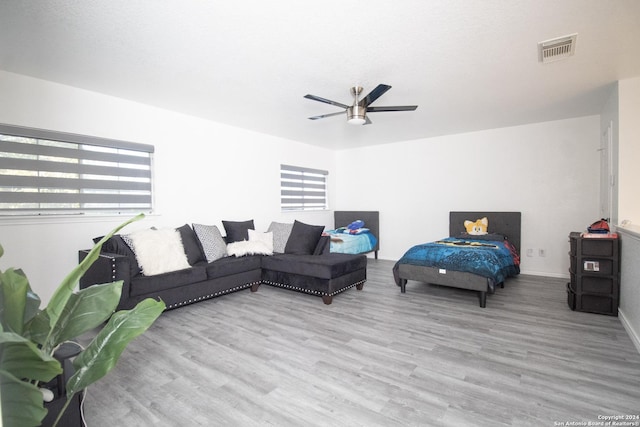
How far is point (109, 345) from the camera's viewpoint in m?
0.90

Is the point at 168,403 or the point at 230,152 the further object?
the point at 230,152

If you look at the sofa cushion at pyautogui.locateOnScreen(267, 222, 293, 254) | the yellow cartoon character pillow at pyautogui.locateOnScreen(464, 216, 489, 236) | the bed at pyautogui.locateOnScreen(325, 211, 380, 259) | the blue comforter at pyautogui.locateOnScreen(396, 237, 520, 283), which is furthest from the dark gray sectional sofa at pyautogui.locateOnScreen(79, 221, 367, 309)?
the yellow cartoon character pillow at pyautogui.locateOnScreen(464, 216, 489, 236)

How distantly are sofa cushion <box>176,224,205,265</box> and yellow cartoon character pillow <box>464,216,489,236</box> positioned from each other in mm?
4289

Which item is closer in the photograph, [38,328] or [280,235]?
[38,328]

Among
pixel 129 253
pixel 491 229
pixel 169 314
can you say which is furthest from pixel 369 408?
pixel 491 229

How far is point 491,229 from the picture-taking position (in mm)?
5273

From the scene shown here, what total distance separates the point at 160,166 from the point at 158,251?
4.41ft

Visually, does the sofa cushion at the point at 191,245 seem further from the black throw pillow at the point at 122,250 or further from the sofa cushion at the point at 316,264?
the sofa cushion at the point at 316,264

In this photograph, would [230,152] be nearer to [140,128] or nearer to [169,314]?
[140,128]

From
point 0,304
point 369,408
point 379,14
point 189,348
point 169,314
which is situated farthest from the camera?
point 169,314

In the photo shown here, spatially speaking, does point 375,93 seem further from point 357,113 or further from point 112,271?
point 112,271

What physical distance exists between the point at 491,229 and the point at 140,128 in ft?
18.5

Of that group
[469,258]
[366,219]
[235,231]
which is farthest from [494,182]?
[235,231]

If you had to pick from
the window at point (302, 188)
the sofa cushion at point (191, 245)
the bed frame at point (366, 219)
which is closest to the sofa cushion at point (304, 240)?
the sofa cushion at point (191, 245)
